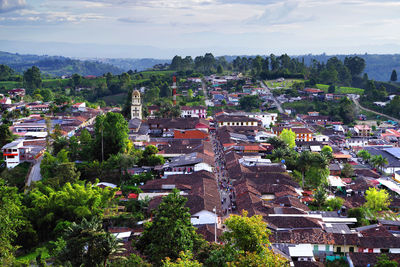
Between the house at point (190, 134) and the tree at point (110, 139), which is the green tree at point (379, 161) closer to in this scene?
the house at point (190, 134)

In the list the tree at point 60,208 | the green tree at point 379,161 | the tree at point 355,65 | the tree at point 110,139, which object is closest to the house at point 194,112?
the tree at point 110,139

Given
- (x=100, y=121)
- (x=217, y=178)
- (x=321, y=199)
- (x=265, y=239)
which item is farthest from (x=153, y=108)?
(x=265, y=239)

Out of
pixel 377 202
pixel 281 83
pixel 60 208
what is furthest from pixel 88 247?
pixel 281 83

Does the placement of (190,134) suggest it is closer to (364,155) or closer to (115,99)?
(364,155)

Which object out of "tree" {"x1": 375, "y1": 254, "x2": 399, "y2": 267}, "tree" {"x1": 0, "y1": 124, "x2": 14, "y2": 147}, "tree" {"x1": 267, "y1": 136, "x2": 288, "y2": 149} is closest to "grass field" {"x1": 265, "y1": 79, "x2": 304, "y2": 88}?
"tree" {"x1": 267, "y1": 136, "x2": 288, "y2": 149}

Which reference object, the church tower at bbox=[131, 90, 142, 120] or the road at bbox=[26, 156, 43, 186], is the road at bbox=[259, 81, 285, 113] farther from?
the road at bbox=[26, 156, 43, 186]

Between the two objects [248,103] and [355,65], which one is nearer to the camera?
[248,103]
